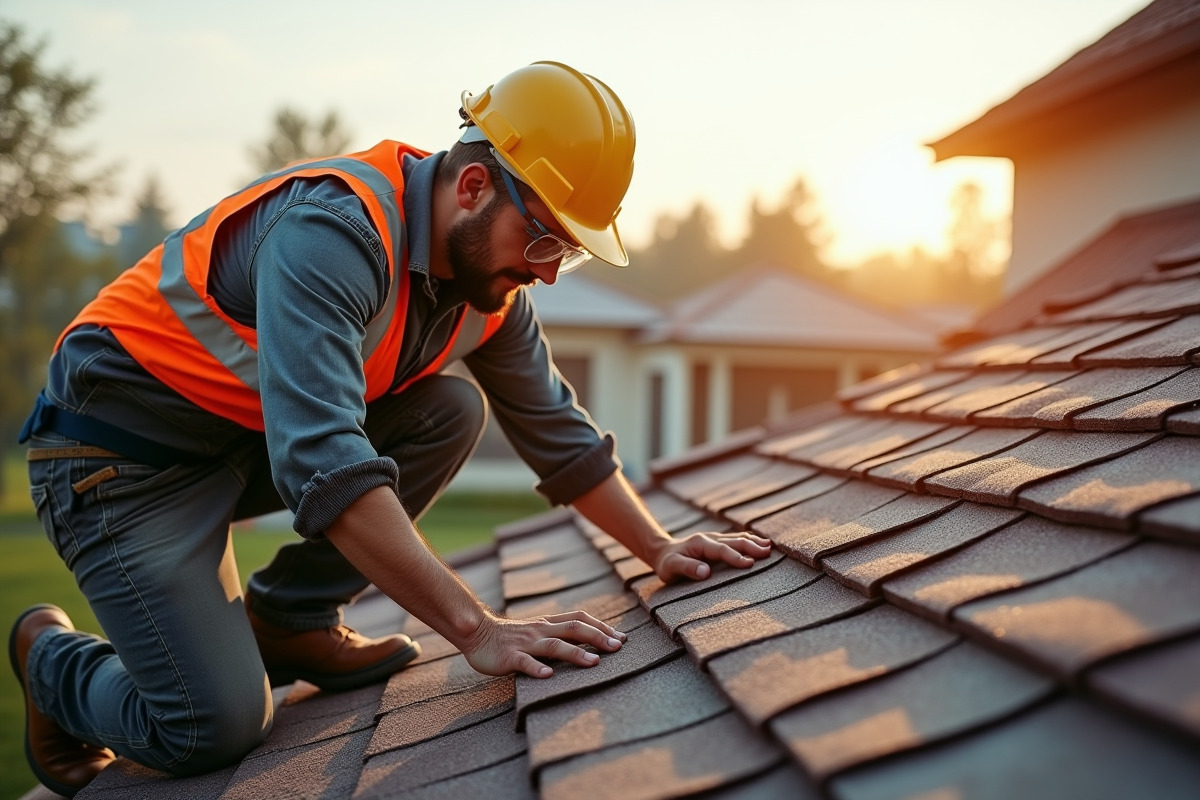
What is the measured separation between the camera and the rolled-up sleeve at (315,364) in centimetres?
170

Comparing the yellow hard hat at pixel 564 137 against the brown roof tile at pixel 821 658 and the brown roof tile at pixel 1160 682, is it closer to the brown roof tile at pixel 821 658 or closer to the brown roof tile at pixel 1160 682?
the brown roof tile at pixel 821 658

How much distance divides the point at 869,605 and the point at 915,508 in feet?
1.28

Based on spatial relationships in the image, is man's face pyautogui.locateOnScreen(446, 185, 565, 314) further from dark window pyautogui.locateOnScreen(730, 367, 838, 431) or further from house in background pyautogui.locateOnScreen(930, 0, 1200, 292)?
dark window pyautogui.locateOnScreen(730, 367, 838, 431)

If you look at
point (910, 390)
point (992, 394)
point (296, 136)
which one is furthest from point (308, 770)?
point (296, 136)

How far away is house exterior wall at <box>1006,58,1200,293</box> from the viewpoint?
3.29m

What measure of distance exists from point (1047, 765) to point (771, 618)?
632 millimetres

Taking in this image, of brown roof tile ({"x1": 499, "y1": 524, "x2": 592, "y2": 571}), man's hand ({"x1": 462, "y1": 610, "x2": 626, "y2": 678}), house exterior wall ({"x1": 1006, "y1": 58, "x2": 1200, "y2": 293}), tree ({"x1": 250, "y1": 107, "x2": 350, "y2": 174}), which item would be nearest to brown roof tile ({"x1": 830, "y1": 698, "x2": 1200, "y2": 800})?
man's hand ({"x1": 462, "y1": 610, "x2": 626, "y2": 678})

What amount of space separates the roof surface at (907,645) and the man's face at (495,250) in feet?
2.67

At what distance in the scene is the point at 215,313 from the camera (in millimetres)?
2080

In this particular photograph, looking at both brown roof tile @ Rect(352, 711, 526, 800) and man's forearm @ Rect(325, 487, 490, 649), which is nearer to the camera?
brown roof tile @ Rect(352, 711, 526, 800)

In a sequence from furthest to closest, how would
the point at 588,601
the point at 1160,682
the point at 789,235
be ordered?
1. the point at 789,235
2. the point at 588,601
3. the point at 1160,682

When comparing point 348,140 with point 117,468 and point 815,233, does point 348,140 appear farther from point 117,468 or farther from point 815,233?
point 117,468

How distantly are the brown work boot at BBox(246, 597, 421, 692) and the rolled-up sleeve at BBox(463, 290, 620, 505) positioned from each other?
1.97 ft

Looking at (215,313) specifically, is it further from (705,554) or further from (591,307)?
(591,307)
